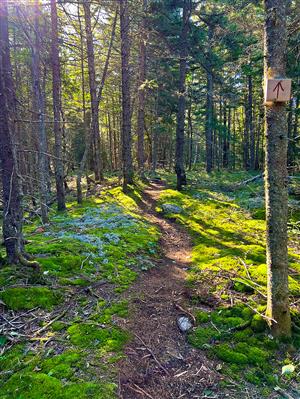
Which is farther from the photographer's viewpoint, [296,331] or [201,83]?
[201,83]

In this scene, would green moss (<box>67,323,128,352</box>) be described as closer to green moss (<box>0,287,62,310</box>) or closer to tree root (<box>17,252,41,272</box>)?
green moss (<box>0,287,62,310</box>)

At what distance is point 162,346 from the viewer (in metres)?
3.86

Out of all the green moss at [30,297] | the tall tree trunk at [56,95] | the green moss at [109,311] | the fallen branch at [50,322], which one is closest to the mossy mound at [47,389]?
the fallen branch at [50,322]

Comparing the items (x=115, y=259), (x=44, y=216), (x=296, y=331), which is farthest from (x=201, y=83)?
(x=296, y=331)

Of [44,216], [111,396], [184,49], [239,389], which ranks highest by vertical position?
[184,49]

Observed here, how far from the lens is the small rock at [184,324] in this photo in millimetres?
4240

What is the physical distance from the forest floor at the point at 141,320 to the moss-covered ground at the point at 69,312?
0.01 m

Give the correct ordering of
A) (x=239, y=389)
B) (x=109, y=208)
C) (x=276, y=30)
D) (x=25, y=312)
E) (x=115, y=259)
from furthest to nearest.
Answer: (x=109, y=208) → (x=115, y=259) → (x=25, y=312) → (x=276, y=30) → (x=239, y=389)

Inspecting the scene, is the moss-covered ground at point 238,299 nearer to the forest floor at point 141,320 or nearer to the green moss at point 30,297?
the forest floor at point 141,320

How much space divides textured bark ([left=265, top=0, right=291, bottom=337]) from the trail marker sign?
137mm

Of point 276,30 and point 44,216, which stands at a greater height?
point 276,30

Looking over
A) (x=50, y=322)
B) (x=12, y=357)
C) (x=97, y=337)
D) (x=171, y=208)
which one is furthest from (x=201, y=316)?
(x=171, y=208)

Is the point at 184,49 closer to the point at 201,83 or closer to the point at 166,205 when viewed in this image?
the point at 166,205

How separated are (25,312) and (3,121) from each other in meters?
2.89
